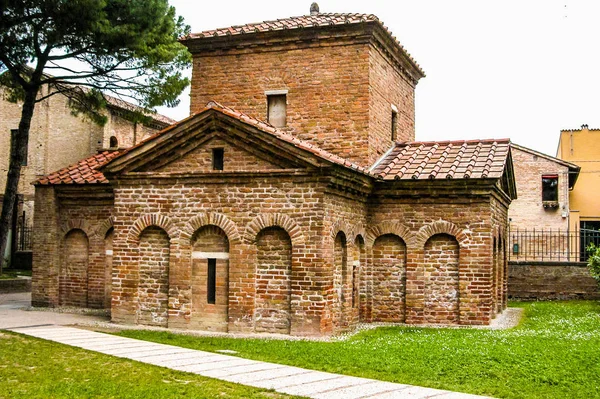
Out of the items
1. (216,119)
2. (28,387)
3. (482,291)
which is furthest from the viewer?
(482,291)

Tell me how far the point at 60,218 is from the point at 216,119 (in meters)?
6.47

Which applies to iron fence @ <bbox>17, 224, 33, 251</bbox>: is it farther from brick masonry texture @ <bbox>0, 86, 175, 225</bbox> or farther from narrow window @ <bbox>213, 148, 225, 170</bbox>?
narrow window @ <bbox>213, 148, 225, 170</bbox>

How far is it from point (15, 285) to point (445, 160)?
15.6 meters

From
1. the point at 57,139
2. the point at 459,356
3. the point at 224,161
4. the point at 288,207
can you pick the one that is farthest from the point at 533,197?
the point at 459,356

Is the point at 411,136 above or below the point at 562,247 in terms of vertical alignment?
above

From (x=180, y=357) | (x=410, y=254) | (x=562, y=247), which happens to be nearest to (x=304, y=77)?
(x=410, y=254)

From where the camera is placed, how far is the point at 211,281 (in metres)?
14.2

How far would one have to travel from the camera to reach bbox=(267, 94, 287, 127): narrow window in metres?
17.6

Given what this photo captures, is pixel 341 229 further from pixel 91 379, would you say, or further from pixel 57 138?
pixel 57 138

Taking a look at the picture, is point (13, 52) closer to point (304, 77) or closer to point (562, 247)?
point (304, 77)

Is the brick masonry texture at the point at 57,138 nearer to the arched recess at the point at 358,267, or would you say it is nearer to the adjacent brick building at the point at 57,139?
the adjacent brick building at the point at 57,139

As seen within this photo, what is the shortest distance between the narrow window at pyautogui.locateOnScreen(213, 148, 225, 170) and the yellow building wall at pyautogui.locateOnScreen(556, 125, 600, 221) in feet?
99.9

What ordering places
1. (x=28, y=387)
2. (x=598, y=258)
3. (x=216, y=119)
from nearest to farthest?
(x=28, y=387), (x=216, y=119), (x=598, y=258)

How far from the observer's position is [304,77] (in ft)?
56.9
